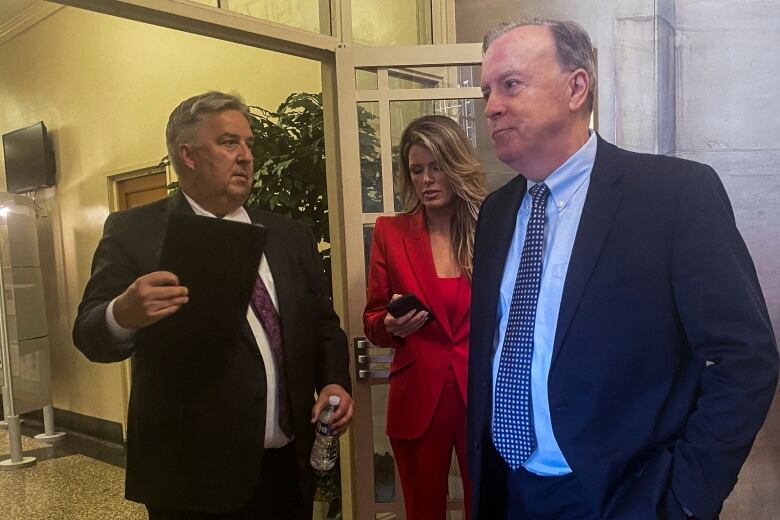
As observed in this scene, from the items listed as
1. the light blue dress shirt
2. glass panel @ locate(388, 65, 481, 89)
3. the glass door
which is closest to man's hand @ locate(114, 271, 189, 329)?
the light blue dress shirt

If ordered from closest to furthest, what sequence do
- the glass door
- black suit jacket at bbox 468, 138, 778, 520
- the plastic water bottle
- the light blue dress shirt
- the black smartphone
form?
black suit jacket at bbox 468, 138, 778, 520 → the light blue dress shirt → the plastic water bottle → the black smartphone → the glass door

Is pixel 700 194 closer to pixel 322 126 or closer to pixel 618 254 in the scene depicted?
pixel 618 254

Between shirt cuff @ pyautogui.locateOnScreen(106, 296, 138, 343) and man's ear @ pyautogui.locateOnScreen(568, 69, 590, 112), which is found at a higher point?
man's ear @ pyautogui.locateOnScreen(568, 69, 590, 112)

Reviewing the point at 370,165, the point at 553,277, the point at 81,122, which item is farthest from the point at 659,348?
the point at 81,122

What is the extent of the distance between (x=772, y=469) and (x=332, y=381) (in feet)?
6.04

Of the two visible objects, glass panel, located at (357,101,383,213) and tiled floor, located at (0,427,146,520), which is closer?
tiled floor, located at (0,427,146,520)

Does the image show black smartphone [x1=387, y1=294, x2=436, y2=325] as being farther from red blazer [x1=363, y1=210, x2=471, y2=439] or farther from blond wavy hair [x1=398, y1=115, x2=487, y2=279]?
blond wavy hair [x1=398, y1=115, x2=487, y2=279]

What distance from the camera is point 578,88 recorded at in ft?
4.17

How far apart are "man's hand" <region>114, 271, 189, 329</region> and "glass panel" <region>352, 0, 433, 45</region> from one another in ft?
5.42

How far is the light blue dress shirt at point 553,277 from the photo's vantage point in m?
1.25

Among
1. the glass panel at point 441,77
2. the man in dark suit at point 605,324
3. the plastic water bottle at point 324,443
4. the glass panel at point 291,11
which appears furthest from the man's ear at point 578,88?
the glass panel at point 291,11

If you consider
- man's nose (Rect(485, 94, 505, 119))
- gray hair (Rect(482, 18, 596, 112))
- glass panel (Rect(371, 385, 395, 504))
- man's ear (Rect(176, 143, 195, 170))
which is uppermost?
gray hair (Rect(482, 18, 596, 112))

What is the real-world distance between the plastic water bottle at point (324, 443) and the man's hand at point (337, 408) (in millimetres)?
10

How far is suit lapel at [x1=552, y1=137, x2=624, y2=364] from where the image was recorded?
1177 mm
